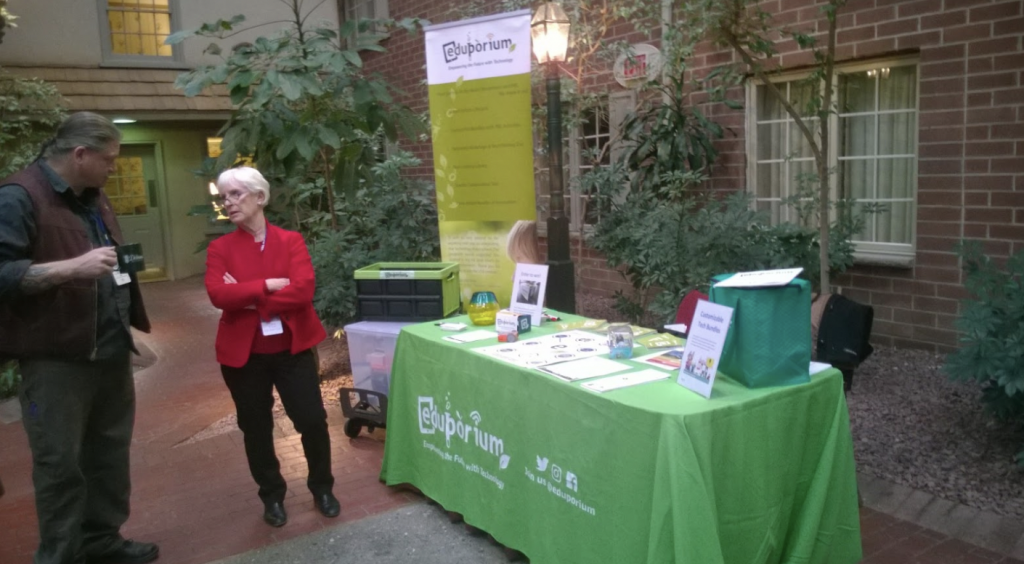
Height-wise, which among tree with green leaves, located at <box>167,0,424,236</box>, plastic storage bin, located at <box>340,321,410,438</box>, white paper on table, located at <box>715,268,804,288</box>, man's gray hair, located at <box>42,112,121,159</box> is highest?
tree with green leaves, located at <box>167,0,424,236</box>

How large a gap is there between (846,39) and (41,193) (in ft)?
19.4

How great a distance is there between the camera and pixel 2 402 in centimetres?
674

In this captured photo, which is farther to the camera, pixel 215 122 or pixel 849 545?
pixel 215 122

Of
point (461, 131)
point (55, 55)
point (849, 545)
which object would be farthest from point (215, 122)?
point (849, 545)

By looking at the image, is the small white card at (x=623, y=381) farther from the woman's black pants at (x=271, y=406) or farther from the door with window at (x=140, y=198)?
the door with window at (x=140, y=198)

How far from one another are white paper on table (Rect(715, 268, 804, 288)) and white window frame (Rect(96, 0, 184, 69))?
1240 centimetres

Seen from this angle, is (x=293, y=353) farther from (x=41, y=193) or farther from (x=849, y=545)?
(x=849, y=545)

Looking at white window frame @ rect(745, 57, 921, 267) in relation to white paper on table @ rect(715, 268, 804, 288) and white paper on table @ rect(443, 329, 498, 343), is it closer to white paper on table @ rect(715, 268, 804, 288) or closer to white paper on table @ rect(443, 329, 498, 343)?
white paper on table @ rect(443, 329, 498, 343)

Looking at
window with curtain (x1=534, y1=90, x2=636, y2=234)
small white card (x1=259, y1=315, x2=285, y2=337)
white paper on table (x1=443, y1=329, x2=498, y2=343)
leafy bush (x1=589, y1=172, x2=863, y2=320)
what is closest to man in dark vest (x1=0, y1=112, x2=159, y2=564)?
small white card (x1=259, y1=315, x2=285, y2=337)

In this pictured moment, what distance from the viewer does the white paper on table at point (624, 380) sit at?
9.78ft

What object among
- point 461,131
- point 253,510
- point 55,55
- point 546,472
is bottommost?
point 253,510

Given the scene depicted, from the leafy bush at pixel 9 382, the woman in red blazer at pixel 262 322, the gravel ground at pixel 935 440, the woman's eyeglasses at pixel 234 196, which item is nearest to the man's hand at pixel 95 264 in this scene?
the woman in red blazer at pixel 262 322

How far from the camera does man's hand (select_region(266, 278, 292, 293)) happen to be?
3762 mm

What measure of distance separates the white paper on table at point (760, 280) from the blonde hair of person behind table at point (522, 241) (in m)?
2.40
